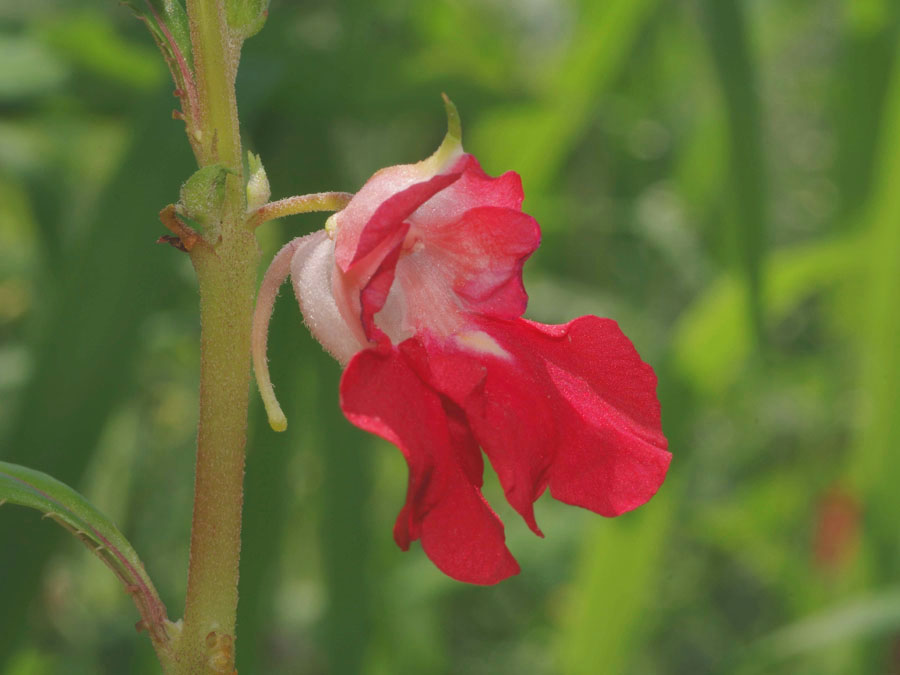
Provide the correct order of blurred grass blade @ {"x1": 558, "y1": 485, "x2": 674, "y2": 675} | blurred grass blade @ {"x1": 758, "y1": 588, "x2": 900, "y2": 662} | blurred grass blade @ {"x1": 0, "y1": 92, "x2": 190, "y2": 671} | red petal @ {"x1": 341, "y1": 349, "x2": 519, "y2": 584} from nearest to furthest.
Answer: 1. red petal @ {"x1": 341, "y1": 349, "x2": 519, "y2": 584}
2. blurred grass blade @ {"x1": 0, "y1": 92, "x2": 190, "y2": 671}
3. blurred grass blade @ {"x1": 758, "y1": 588, "x2": 900, "y2": 662}
4. blurred grass blade @ {"x1": 558, "y1": 485, "x2": 674, "y2": 675}

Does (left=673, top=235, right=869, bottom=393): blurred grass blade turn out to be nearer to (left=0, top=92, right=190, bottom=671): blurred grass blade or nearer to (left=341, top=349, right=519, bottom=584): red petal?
(left=0, top=92, right=190, bottom=671): blurred grass blade

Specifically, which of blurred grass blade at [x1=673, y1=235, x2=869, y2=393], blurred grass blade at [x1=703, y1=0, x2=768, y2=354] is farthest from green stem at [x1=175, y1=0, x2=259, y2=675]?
blurred grass blade at [x1=673, y1=235, x2=869, y2=393]

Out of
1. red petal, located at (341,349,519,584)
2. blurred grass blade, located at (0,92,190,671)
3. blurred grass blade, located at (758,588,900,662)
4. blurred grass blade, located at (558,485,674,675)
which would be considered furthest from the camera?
blurred grass blade, located at (558,485,674,675)

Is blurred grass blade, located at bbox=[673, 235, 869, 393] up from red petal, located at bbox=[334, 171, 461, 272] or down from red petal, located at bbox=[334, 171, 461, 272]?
down

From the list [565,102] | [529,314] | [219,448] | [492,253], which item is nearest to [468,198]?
[492,253]

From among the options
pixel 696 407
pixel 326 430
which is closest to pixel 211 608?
pixel 326 430
